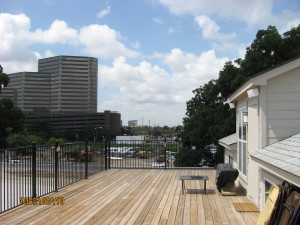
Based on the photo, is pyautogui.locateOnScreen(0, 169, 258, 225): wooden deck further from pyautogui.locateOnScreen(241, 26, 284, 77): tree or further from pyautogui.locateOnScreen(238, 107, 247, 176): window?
pyautogui.locateOnScreen(241, 26, 284, 77): tree

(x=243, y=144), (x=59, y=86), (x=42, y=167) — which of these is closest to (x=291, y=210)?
(x=243, y=144)

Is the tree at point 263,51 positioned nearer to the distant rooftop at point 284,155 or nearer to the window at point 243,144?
the window at point 243,144

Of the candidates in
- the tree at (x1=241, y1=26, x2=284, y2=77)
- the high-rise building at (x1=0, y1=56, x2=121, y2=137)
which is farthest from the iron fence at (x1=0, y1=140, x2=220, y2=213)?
the high-rise building at (x1=0, y1=56, x2=121, y2=137)

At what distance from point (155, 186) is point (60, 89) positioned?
110186 millimetres

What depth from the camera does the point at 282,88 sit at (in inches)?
227

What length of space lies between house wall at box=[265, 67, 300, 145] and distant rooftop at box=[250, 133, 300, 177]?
0.23 meters

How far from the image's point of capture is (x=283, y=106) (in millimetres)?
5707

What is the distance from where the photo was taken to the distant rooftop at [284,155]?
12.2 ft

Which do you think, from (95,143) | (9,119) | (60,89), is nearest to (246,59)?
(95,143)

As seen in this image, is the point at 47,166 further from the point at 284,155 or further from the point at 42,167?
the point at 284,155

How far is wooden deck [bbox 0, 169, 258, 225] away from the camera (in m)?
5.48

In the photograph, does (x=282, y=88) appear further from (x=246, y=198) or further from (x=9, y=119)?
(x=9, y=119)

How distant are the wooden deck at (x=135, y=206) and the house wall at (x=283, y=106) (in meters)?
1.60
